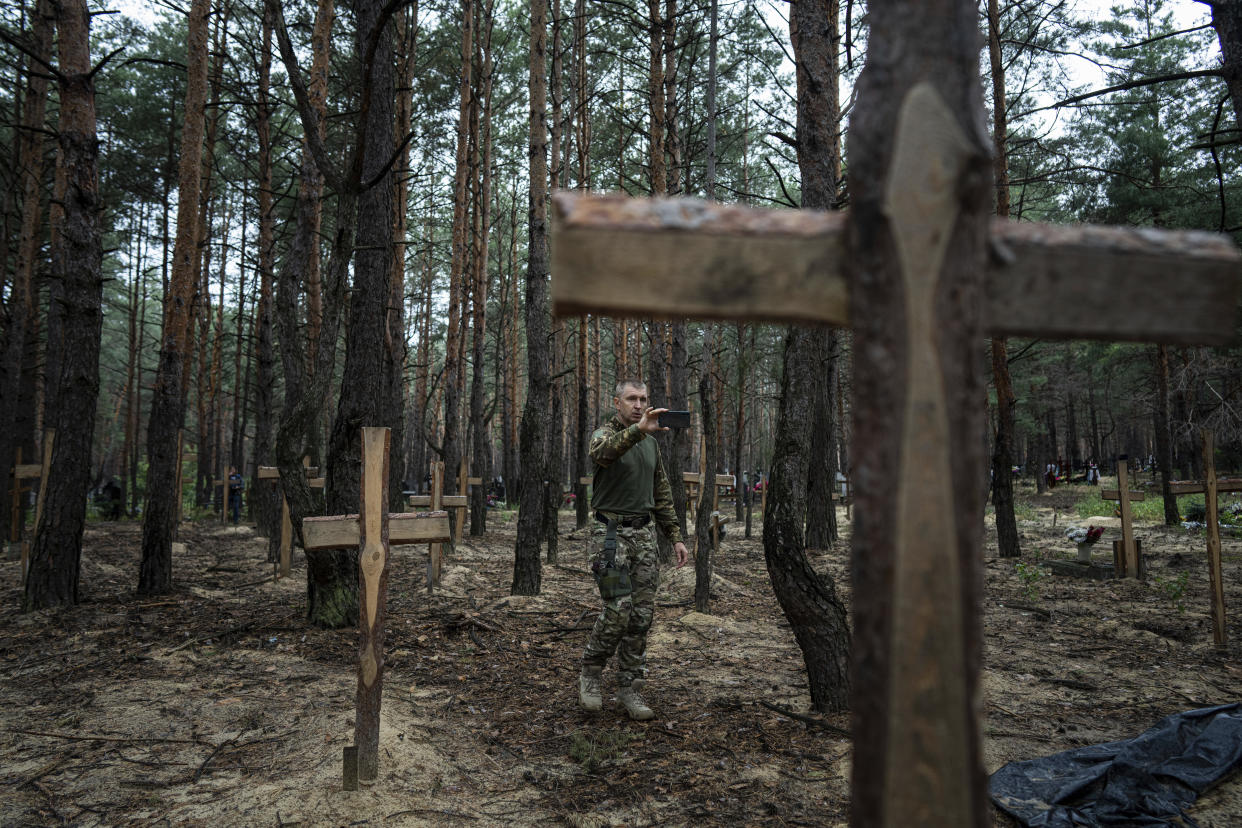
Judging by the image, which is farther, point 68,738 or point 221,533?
point 221,533

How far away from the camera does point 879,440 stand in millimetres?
1091

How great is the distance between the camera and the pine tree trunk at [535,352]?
7762 millimetres

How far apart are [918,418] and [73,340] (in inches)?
307

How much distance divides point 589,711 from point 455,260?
11626 millimetres

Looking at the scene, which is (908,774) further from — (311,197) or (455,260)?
(455,260)

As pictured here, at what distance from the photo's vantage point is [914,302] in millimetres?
1078

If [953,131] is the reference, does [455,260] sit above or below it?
above

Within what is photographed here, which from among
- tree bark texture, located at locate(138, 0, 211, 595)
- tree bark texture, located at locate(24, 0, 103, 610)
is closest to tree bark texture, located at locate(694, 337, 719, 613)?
tree bark texture, located at locate(138, 0, 211, 595)

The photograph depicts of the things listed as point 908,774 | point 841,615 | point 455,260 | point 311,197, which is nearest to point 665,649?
point 841,615

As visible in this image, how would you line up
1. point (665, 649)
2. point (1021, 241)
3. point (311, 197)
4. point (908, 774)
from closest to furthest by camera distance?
1. point (908, 774)
2. point (1021, 241)
3. point (665, 649)
4. point (311, 197)

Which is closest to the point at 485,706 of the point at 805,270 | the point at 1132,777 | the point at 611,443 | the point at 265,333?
the point at 611,443

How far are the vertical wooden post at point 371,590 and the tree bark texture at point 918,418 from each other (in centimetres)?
249

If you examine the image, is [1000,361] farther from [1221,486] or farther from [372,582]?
[372,582]

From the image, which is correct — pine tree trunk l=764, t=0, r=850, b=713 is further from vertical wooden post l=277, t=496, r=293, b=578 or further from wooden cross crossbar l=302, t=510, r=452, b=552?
vertical wooden post l=277, t=496, r=293, b=578
